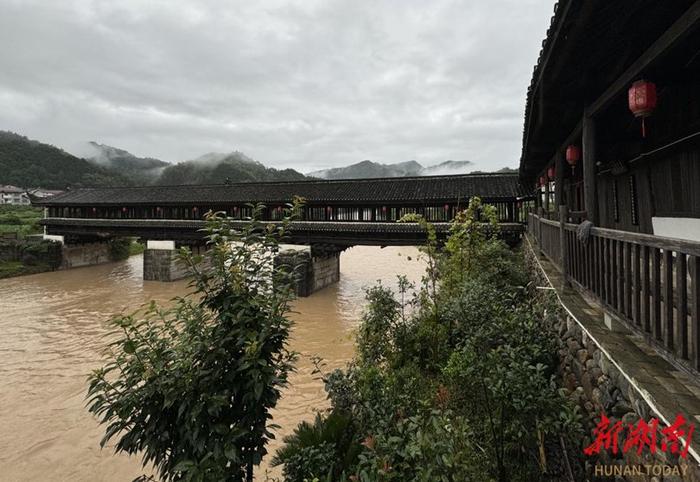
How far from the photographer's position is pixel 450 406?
534 cm

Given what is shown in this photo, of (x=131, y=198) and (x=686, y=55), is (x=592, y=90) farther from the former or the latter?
(x=131, y=198)

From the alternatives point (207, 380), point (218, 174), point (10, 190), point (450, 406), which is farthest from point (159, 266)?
point (218, 174)

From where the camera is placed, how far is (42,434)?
7242mm

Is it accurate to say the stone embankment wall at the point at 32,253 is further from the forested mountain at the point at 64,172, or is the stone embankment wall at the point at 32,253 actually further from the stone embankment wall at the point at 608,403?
the forested mountain at the point at 64,172

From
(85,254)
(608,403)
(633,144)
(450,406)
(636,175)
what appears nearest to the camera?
(608,403)

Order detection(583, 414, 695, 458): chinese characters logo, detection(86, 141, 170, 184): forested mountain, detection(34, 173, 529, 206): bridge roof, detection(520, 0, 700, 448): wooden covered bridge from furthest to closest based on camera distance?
detection(86, 141, 170, 184): forested mountain
detection(34, 173, 529, 206): bridge roof
detection(520, 0, 700, 448): wooden covered bridge
detection(583, 414, 695, 458): chinese characters logo

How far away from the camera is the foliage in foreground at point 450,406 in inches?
114

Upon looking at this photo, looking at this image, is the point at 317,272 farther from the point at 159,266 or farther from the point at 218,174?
the point at 218,174

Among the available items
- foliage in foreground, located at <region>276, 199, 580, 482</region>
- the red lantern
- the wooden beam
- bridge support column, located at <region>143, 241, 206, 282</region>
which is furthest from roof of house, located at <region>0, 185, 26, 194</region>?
the red lantern

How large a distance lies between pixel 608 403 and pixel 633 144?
20.3ft

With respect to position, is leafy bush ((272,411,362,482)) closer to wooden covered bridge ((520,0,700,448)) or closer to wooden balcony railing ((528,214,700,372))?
wooden covered bridge ((520,0,700,448))

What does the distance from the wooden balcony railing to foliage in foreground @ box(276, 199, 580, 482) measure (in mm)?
930

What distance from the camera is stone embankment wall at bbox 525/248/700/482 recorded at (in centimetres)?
218

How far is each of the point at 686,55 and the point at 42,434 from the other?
1280 centimetres
